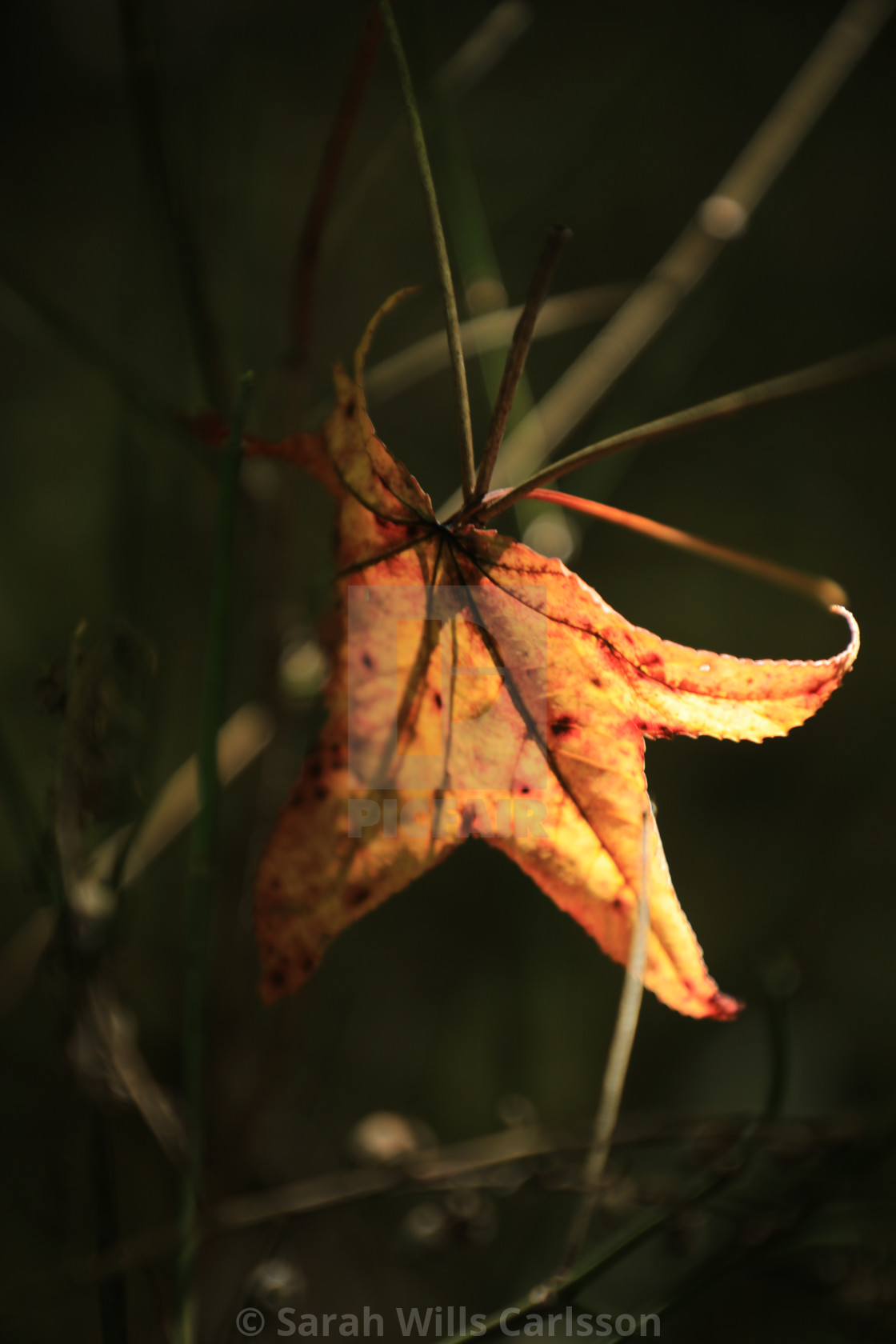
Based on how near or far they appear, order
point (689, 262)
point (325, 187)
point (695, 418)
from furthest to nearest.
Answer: point (689, 262) → point (325, 187) → point (695, 418)

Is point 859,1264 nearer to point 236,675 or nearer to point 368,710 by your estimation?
point 368,710

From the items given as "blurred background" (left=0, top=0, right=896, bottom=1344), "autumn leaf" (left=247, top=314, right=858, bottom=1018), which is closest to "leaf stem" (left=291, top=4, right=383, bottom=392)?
"blurred background" (left=0, top=0, right=896, bottom=1344)

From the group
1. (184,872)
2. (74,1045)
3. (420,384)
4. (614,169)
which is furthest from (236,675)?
(614,169)

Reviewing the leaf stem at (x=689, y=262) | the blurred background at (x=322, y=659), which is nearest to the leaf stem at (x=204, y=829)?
the blurred background at (x=322, y=659)

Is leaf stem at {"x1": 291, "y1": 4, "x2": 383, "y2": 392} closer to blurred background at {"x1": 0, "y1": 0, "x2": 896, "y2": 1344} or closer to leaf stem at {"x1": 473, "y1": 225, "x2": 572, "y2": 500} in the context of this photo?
blurred background at {"x1": 0, "y1": 0, "x2": 896, "y2": 1344}

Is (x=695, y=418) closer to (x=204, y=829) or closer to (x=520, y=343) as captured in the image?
(x=520, y=343)

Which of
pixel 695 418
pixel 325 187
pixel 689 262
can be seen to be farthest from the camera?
pixel 689 262

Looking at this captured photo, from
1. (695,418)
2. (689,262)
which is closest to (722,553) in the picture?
(695,418)
